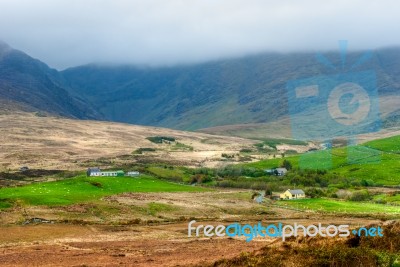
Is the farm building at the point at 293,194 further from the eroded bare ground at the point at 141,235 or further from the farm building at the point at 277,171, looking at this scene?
Answer: the farm building at the point at 277,171

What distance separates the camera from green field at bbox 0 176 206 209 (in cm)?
6475

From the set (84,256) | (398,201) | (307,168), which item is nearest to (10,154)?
(307,168)

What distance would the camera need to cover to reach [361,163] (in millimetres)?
134625

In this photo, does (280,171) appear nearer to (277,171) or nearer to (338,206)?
(277,171)

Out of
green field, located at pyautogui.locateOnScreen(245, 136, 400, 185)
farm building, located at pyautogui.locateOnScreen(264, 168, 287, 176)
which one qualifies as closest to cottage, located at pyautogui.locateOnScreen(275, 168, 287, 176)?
farm building, located at pyautogui.locateOnScreen(264, 168, 287, 176)

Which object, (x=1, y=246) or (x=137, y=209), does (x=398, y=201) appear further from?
(x=1, y=246)

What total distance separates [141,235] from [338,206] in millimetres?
37282

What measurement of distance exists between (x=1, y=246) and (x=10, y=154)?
4598 inches

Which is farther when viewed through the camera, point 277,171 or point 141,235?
point 277,171

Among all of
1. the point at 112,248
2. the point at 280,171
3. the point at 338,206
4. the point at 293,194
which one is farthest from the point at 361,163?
the point at 112,248

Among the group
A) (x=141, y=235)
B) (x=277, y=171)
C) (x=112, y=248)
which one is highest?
(x=112, y=248)

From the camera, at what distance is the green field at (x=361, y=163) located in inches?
4707

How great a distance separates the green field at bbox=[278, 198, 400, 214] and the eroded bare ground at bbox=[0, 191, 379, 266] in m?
5.44

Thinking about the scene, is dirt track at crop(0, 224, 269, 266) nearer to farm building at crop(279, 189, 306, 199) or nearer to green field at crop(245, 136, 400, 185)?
farm building at crop(279, 189, 306, 199)
